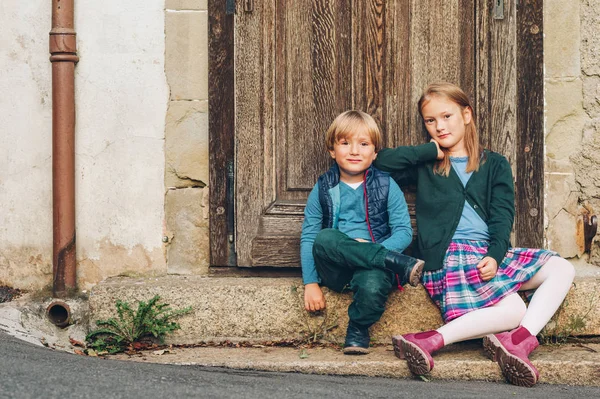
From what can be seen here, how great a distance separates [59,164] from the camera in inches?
161

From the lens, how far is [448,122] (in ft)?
13.0

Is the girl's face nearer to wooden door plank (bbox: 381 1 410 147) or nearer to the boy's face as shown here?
wooden door plank (bbox: 381 1 410 147)

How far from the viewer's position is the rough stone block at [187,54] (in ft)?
13.6

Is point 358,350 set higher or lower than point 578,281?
lower

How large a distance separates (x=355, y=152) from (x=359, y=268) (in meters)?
0.59

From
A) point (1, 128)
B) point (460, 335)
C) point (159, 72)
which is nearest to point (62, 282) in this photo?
point (1, 128)

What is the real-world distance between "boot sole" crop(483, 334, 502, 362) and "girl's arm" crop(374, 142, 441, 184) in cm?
94

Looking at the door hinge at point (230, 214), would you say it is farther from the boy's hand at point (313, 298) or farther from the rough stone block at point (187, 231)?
the boy's hand at point (313, 298)

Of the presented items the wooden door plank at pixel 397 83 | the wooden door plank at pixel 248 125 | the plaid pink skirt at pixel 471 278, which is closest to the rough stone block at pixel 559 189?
the plaid pink skirt at pixel 471 278

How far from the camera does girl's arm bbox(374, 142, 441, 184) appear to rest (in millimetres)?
3918

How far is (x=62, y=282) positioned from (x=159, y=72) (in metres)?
1.24

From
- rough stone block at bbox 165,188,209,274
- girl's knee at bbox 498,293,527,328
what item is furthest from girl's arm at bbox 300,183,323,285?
girl's knee at bbox 498,293,527,328

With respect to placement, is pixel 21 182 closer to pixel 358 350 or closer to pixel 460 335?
pixel 358 350

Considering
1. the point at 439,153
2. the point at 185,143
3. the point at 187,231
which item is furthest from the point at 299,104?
the point at 187,231
